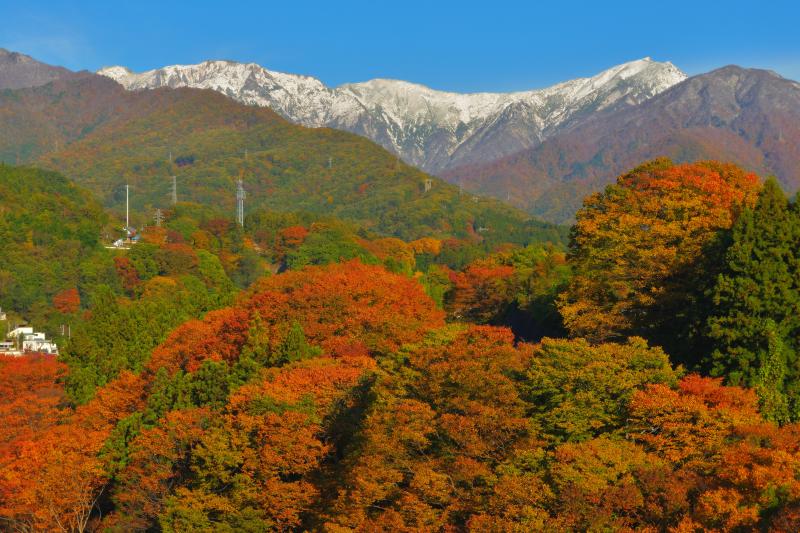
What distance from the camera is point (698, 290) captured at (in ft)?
117

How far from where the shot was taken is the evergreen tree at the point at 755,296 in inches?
1280

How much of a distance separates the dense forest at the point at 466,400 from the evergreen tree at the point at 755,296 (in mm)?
67

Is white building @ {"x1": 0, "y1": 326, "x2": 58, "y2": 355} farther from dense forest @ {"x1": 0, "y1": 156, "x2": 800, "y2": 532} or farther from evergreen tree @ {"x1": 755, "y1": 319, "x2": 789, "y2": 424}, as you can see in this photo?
evergreen tree @ {"x1": 755, "y1": 319, "x2": 789, "y2": 424}

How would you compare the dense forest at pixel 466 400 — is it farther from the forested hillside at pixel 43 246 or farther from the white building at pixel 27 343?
the forested hillside at pixel 43 246

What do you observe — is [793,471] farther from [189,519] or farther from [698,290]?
[189,519]

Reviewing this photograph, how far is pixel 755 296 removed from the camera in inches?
1308

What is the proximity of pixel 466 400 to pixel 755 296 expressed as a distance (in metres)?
9.28

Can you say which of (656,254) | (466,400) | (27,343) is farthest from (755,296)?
(27,343)

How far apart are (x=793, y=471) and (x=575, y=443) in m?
6.48

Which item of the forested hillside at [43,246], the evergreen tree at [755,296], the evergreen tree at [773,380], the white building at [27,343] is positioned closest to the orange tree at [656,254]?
the evergreen tree at [755,296]

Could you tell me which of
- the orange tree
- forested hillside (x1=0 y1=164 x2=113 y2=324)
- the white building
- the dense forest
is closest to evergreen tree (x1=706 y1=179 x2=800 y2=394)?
the dense forest

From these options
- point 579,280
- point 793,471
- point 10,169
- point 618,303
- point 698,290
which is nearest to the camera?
point 793,471

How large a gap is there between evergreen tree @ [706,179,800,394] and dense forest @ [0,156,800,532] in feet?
0.22

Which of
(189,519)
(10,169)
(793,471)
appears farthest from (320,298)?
(10,169)
